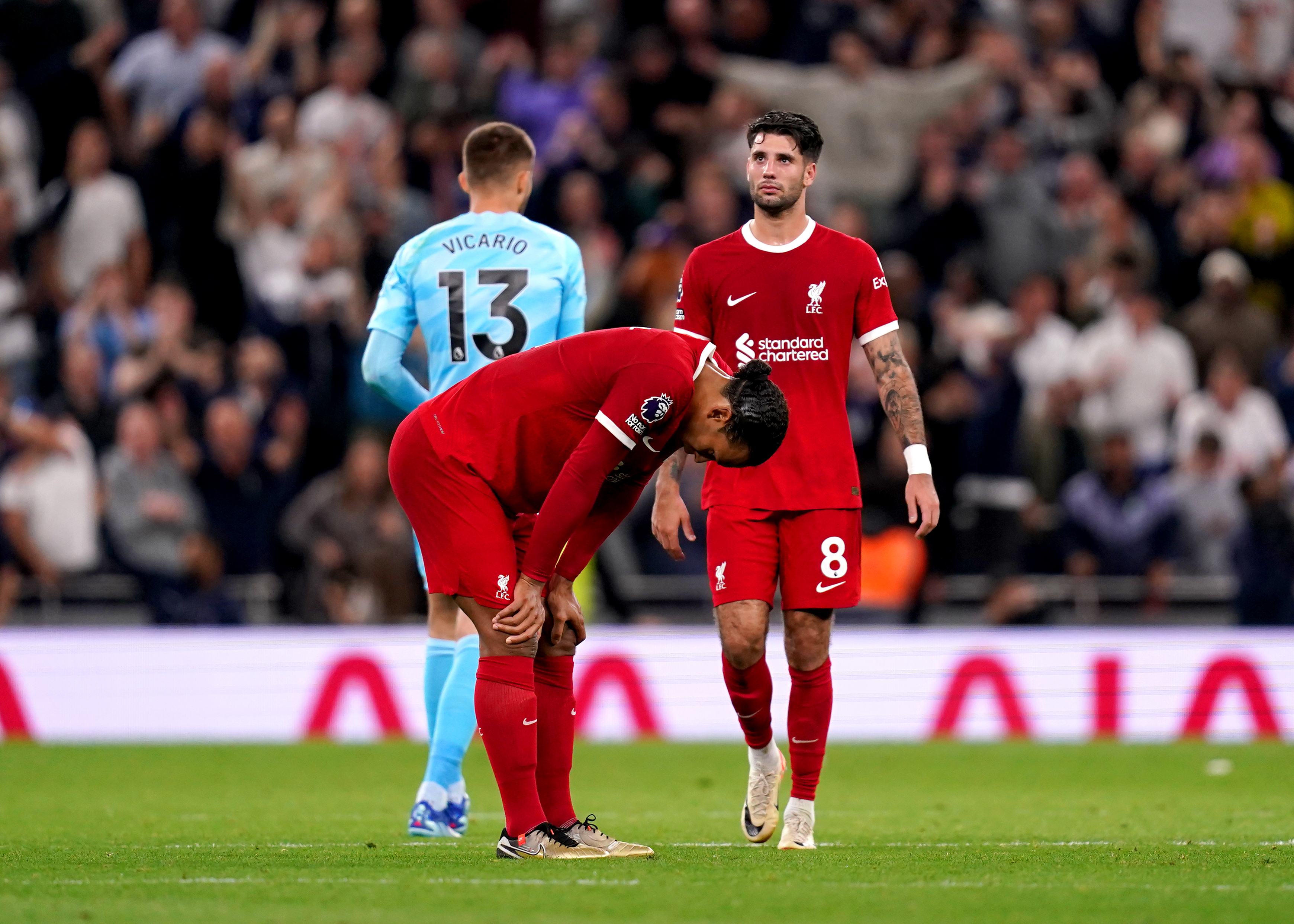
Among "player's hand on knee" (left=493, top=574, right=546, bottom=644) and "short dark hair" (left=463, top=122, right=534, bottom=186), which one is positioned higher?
"short dark hair" (left=463, top=122, right=534, bottom=186)

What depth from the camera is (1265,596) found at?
15.3 meters

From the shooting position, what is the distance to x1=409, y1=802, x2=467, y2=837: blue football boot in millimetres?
8047

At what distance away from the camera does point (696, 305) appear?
796cm

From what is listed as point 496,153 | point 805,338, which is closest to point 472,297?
point 496,153

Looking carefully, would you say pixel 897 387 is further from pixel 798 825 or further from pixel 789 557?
pixel 798 825

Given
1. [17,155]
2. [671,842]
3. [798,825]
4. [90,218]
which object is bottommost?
[671,842]

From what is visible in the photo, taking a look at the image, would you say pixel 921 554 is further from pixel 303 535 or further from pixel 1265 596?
pixel 303 535

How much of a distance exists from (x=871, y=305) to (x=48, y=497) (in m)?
8.80

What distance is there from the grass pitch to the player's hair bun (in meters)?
1.63

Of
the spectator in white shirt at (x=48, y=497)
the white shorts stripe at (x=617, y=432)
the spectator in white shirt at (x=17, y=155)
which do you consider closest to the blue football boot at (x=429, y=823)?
the white shorts stripe at (x=617, y=432)

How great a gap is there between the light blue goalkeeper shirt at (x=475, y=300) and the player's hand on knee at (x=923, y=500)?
170cm

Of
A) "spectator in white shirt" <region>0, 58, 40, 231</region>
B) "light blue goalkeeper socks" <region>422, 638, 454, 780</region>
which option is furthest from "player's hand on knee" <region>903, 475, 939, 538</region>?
"spectator in white shirt" <region>0, 58, 40, 231</region>

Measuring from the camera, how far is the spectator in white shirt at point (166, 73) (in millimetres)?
17516

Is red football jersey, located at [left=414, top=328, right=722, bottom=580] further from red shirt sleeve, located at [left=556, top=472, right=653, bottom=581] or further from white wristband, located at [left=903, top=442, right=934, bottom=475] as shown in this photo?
white wristband, located at [left=903, top=442, right=934, bottom=475]
